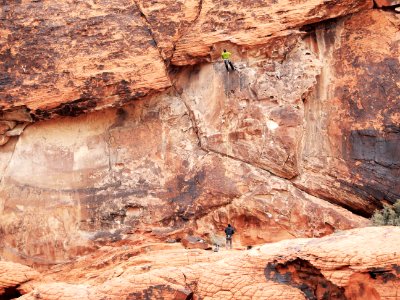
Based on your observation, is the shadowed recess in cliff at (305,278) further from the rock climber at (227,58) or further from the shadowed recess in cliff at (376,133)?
the rock climber at (227,58)

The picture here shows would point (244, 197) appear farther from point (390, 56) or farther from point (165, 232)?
point (390, 56)

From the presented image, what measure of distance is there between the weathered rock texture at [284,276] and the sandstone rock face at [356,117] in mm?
5233

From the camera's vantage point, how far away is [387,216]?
60.6 ft

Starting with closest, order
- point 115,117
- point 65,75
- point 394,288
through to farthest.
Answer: point 394,288
point 65,75
point 115,117

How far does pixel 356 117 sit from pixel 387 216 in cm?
287

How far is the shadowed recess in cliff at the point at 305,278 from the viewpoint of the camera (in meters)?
13.4

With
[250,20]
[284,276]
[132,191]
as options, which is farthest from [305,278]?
[250,20]

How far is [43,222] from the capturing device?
19688 mm

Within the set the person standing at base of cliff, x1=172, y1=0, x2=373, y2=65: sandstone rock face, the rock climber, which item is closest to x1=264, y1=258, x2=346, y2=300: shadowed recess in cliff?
the person standing at base of cliff

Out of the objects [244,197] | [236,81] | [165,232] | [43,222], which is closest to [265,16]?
[236,81]

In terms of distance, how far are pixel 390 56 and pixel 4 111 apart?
10.6 meters

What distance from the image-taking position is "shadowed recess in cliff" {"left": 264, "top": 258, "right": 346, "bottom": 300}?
13.4 metres

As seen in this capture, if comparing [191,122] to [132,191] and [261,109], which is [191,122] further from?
[132,191]

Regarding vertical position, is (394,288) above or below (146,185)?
below
